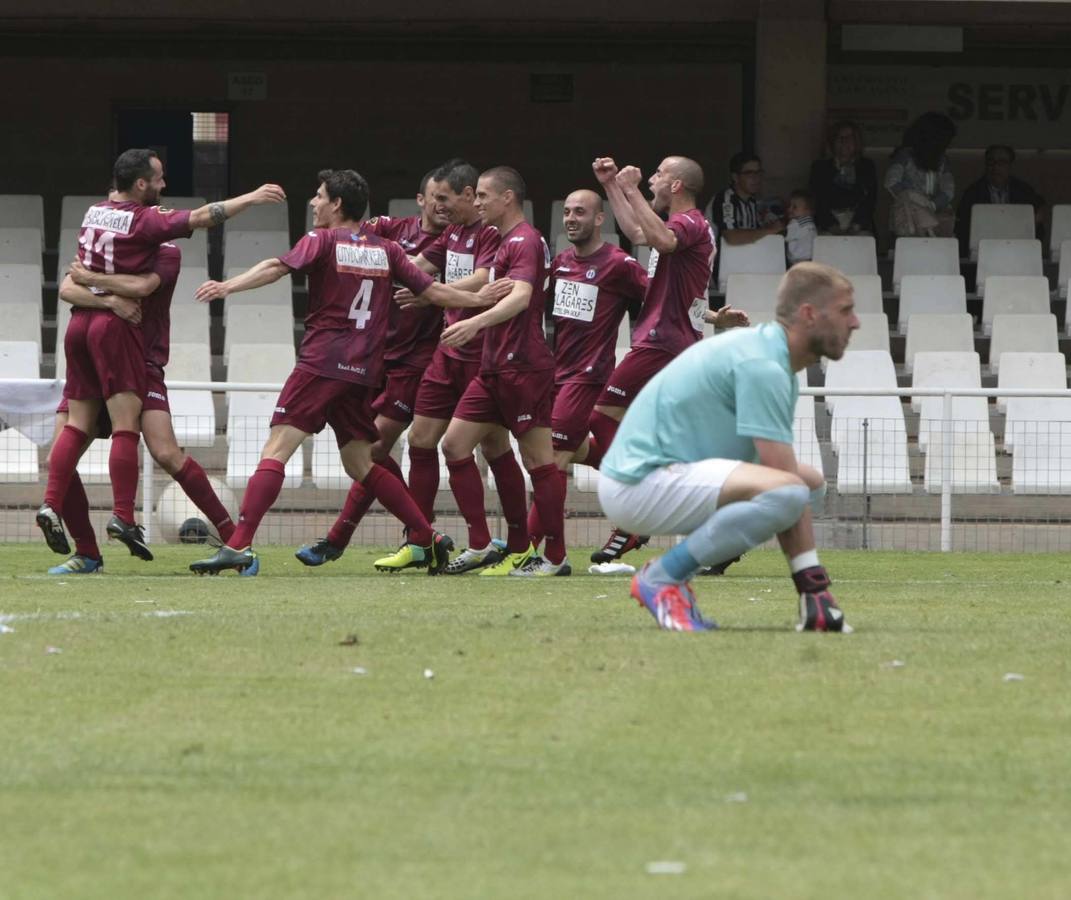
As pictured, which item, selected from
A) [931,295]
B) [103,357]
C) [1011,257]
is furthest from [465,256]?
[1011,257]

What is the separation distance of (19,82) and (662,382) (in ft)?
48.7

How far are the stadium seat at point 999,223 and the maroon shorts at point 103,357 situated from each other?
10.1m

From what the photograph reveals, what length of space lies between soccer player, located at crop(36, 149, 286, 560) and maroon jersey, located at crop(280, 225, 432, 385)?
1.60ft

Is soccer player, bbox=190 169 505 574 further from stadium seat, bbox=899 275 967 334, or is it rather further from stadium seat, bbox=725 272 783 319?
stadium seat, bbox=899 275 967 334

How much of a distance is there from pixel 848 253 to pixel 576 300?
656 centimetres

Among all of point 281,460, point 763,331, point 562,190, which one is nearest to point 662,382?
point 763,331

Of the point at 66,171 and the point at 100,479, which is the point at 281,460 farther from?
the point at 66,171

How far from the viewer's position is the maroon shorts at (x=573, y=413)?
35.4 ft

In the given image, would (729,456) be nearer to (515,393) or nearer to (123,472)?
(515,393)

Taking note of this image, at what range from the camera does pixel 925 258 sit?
17.3 m

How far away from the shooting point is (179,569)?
10.6 meters

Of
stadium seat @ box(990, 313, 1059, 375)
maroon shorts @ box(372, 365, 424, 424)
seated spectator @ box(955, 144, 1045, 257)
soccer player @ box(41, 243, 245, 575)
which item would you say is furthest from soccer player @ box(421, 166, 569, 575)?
seated spectator @ box(955, 144, 1045, 257)

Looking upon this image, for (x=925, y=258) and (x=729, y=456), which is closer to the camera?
(x=729, y=456)

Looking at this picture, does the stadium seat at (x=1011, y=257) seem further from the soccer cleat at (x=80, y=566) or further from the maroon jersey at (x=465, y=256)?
the soccer cleat at (x=80, y=566)
